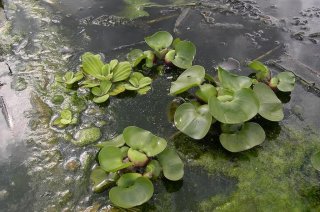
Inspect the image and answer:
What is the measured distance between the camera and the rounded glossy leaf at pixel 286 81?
6.69ft

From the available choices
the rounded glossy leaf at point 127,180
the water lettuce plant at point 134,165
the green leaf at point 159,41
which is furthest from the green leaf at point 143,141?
the green leaf at point 159,41

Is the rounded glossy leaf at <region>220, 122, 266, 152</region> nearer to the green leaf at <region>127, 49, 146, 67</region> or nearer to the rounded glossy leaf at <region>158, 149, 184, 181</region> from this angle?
the rounded glossy leaf at <region>158, 149, 184, 181</region>

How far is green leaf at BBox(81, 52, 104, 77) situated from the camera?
2139 mm

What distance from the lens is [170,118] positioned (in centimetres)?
196

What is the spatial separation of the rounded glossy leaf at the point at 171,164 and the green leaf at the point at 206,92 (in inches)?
15.0

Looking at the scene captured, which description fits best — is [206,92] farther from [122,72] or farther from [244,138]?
[122,72]

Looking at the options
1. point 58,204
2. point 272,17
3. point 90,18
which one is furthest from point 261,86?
point 90,18

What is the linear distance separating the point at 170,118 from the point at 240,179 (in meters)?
0.49

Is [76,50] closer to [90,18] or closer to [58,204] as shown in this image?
[90,18]

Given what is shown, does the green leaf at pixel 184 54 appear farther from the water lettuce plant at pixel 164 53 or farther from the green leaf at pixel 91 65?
the green leaf at pixel 91 65

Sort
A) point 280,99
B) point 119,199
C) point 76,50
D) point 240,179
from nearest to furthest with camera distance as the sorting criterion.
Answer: point 119,199 < point 240,179 < point 280,99 < point 76,50

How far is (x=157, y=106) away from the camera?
80.1 inches

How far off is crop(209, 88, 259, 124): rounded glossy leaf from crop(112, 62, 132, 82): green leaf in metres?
0.61

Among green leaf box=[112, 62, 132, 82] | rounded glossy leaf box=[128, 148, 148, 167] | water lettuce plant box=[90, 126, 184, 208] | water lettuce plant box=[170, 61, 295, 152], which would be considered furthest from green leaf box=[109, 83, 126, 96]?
rounded glossy leaf box=[128, 148, 148, 167]
